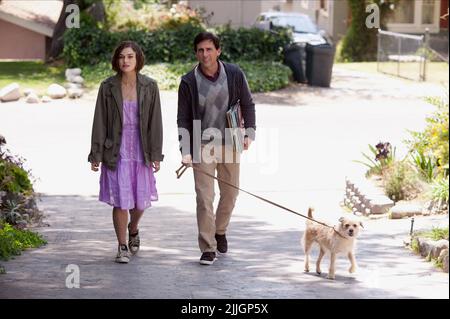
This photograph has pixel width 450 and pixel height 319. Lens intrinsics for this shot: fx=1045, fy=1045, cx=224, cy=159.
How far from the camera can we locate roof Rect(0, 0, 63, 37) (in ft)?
111

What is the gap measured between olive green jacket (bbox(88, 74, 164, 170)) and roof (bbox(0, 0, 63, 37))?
25015mm

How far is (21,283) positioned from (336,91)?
64.8 ft

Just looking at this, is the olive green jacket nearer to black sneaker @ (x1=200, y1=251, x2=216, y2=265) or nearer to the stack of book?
the stack of book

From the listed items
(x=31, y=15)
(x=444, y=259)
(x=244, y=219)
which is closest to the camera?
(x=444, y=259)

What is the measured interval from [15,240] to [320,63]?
60.8 feet

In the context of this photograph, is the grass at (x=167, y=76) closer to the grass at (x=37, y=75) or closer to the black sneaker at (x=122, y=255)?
the grass at (x=37, y=75)

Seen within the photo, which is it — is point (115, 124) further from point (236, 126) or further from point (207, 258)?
point (207, 258)

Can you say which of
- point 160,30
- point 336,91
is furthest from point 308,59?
point 160,30

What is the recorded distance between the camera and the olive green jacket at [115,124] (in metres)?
8.48

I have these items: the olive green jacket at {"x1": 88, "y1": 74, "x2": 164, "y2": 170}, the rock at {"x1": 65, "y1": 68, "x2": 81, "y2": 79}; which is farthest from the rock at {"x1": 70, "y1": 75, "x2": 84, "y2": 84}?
the olive green jacket at {"x1": 88, "y1": 74, "x2": 164, "y2": 170}

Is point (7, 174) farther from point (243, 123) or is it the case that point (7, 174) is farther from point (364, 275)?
point (364, 275)

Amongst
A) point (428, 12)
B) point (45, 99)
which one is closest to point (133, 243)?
point (45, 99)

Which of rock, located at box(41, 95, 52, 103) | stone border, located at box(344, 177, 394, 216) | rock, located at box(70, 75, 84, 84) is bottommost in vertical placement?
rock, located at box(41, 95, 52, 103)

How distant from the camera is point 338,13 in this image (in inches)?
1737
